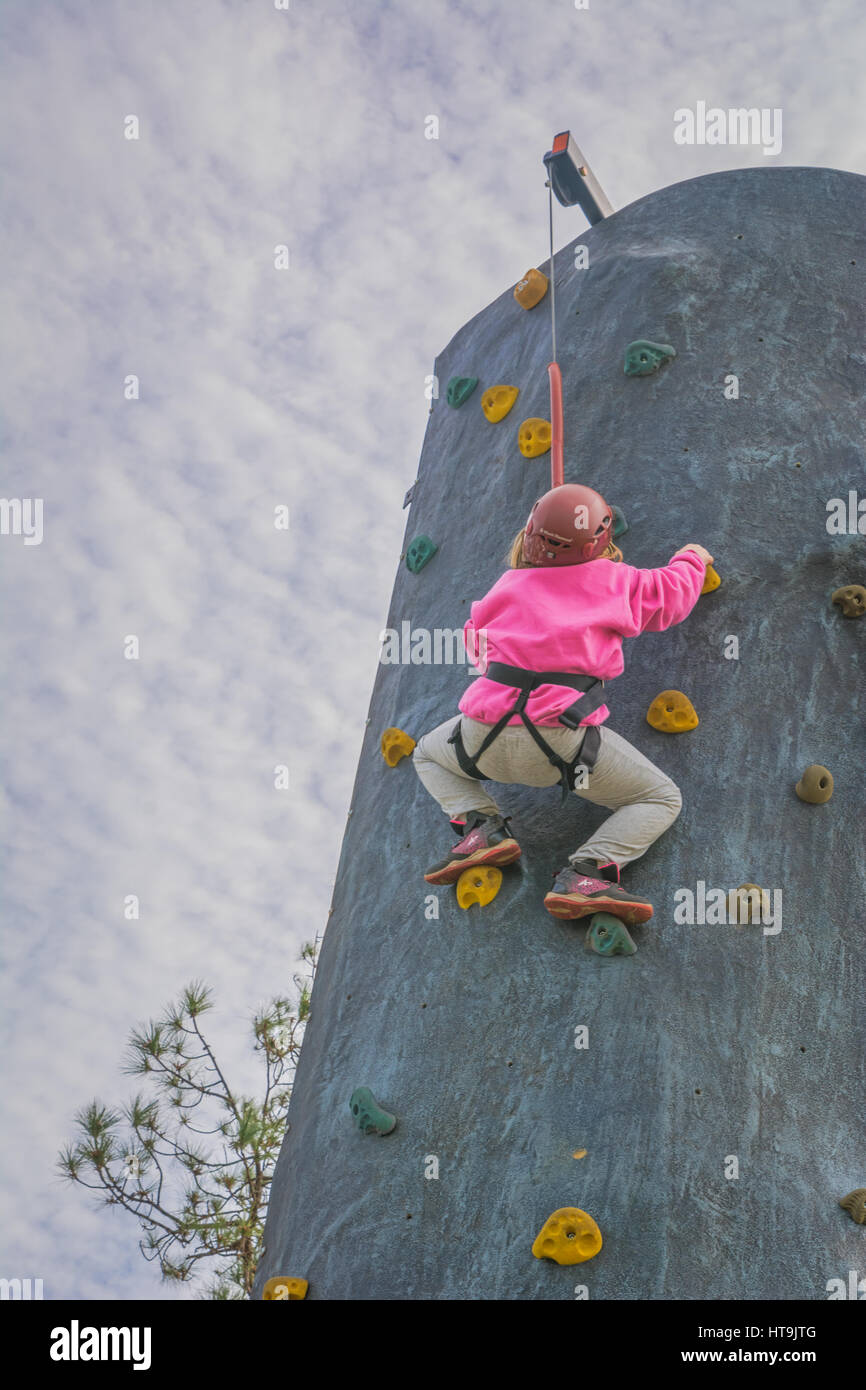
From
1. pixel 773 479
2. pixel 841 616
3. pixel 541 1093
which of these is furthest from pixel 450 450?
pixel 541 1093

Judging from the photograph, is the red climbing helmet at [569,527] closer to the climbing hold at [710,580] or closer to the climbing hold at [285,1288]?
the climbing hold at [710,580]

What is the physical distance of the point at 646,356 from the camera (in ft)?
19.1

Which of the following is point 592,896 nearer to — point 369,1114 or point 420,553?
point 369,1114

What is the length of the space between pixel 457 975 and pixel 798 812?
129 cm

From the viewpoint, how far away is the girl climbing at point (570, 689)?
438 centimetres

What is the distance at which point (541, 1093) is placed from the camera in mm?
4301

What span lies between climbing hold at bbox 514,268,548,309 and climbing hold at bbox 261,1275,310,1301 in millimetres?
4573

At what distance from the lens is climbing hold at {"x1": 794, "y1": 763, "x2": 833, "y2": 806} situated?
472cm

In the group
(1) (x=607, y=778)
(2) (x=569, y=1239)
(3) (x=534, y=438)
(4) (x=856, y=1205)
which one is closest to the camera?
(2) (x=569, y=1239)

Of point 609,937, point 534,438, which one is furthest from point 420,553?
point 609,937

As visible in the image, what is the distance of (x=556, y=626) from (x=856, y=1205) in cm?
192

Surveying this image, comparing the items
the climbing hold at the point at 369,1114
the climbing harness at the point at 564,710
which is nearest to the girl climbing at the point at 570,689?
the climbing harness at the point at 564,710

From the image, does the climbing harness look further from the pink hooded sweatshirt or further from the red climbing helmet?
the red climbing helmet
